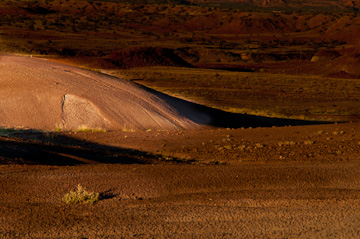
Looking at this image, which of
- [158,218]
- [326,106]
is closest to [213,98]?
[326,106]

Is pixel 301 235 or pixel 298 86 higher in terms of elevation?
pixel 301 235

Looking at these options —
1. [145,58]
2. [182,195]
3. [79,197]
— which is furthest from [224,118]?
[145,58]

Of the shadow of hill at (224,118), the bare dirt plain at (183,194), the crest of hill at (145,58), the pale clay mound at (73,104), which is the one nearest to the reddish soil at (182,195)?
the bare dirt plain at (183,194)

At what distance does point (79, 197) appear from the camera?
7789 millimetres

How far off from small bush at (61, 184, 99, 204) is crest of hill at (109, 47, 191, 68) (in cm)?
4681

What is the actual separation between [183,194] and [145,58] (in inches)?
1929

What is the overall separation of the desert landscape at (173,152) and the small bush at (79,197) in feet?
0.08

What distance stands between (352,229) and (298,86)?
37508 millimetres

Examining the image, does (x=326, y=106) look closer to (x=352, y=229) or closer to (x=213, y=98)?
(x=213, y=98)

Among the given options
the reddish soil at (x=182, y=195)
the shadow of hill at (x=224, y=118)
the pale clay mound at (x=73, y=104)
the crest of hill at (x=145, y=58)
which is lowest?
the crest of hill at (x=145, y=58)

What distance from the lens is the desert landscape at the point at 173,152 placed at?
694 cm

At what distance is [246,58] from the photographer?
235ft

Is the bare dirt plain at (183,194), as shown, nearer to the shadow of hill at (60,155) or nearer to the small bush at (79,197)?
the shadow of hill at (60,155)

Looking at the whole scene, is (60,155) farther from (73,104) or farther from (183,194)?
(73,104)
